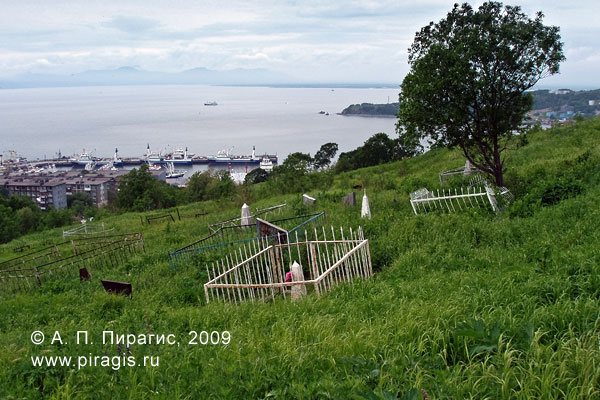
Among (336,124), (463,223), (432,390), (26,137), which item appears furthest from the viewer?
(26,137)

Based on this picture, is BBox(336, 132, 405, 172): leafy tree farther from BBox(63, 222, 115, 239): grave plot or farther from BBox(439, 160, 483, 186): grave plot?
BBox(439, 160, 483, 186): grave plot

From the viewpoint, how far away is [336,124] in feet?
403

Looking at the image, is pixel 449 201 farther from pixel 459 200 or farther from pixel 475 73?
pixel 475 73

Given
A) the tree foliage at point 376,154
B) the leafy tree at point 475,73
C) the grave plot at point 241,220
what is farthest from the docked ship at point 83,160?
the leafy tree at point 475,73

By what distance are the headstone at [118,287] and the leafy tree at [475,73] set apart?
27.2 feet

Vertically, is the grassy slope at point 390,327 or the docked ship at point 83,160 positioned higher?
the docked ship at point 83,160

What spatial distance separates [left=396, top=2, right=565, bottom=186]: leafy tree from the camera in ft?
36.6

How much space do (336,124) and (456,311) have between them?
120482 mm

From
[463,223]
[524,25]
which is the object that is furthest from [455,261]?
[524,25]

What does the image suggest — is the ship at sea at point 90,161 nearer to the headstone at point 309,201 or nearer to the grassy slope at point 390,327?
the headstone at point 309,201

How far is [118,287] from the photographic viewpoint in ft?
24.6

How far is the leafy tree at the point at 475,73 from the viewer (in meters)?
11.1

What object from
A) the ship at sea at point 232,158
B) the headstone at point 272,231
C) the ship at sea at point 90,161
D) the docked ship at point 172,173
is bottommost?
the docked ship at point 172,173

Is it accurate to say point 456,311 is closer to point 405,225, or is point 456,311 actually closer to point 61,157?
point 405,225
